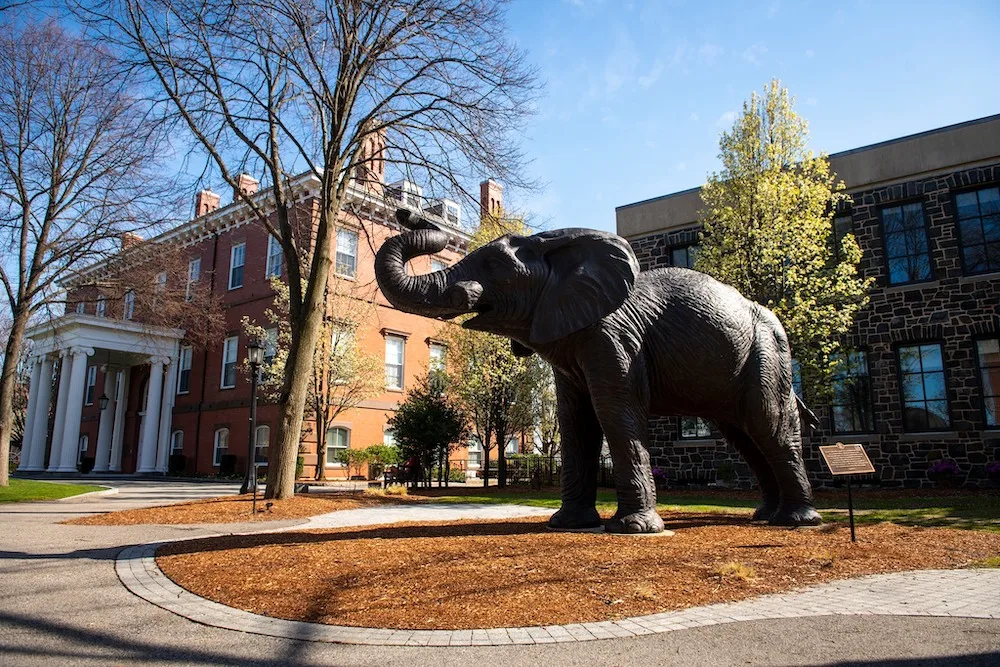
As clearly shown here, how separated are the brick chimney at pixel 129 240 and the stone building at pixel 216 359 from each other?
20.6ft

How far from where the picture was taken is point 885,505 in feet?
39.1

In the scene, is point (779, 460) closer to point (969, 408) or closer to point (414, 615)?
point (414, 615)

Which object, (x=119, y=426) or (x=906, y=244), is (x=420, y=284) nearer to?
(x=906, y=244)

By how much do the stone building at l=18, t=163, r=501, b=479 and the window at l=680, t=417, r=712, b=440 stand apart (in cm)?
1013

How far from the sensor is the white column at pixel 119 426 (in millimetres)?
33312

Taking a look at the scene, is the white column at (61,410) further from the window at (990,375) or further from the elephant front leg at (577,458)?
the window at (990,375)

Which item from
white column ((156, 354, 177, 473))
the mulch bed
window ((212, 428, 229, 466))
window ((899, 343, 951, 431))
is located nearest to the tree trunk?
window ((212, 428, 229, 466))

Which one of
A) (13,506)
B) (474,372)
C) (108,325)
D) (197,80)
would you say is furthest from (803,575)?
(108,325)

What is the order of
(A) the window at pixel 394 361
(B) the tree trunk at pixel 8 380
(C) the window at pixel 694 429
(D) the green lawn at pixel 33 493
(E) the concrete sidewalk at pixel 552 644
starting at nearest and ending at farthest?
(E) the concrete sidewalk at pixel 552 644, (D) the green lawn at pixel 33 493, (B) the tree trunk at pixel 8 380, (C) the window at pixel 694 429, (A) the window at pixel 394 361

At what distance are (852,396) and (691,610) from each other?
14.7 m

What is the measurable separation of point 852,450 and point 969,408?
1111 cm

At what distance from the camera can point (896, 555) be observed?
5.77m

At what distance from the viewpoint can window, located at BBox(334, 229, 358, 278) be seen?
25.8 m

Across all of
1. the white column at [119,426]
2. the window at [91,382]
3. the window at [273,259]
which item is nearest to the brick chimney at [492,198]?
the window at [273,259]
